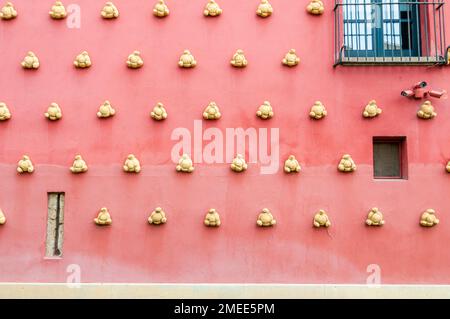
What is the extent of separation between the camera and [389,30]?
8.74 metres

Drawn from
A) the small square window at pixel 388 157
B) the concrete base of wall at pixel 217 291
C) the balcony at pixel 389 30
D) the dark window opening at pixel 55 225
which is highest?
the balcony at pixel 389 30

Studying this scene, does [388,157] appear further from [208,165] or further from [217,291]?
[217,291]

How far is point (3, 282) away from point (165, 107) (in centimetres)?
354

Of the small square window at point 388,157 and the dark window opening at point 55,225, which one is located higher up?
the small square window at point 388,157

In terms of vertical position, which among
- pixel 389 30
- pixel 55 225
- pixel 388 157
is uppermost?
pixel 389 30

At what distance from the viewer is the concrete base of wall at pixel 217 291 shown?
308 inches

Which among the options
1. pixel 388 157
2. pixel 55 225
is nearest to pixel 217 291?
pixel 55 225

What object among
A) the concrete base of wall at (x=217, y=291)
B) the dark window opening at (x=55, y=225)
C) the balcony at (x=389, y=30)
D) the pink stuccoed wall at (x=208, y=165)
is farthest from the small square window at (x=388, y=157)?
the dark window opening at (x=55, y=225)

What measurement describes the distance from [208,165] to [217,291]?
1880 millimetres

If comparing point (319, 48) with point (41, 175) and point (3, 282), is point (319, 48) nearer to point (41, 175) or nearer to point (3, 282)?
point (41, 175)

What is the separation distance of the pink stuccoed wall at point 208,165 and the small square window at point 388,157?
20 cm

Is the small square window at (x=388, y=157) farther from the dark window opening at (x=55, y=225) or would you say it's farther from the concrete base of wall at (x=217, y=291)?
the dark window opening at (x=55, y=225)

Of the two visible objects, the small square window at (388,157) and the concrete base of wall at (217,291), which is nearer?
the concrete base of wall at (217,291)

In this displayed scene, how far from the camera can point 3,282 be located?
311 inches
